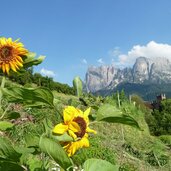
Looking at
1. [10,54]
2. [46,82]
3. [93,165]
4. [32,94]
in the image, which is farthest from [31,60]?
[46,82]

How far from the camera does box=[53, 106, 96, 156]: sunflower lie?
0.98 metres

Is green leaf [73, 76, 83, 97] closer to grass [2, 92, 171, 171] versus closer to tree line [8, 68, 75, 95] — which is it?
grass [2, 92, 171, 171]

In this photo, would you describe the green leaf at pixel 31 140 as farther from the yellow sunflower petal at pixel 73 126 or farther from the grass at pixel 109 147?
the grass at pixel 109 147

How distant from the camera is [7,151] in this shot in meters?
0.97

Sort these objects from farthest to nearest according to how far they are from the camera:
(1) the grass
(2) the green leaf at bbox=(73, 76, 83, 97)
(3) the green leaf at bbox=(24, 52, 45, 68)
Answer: (1) the grass, (3) the green leaf at bbox=(24, 52, 45, 68), (2) the green leaf at bbox=(73, 76, 83, 97)

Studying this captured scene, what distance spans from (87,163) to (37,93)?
20cm

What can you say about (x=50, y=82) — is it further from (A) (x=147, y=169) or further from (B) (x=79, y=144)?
(B) (x=79, y=144)

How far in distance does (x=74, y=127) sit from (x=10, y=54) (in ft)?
1.18

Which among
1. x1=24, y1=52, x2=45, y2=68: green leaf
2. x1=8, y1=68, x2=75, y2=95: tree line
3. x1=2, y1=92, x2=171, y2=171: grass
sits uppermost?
x1=8, y1=68, x2=75, y2=95: tree line

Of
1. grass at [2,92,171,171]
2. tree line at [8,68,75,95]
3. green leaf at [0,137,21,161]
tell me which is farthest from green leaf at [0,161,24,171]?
tree line at [8,68,75,95]

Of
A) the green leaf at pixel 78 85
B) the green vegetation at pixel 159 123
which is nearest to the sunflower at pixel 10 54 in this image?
the green leaf at pixel 78 85

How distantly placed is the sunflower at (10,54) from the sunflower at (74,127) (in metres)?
0.25

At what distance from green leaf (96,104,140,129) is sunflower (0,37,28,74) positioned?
0.31m

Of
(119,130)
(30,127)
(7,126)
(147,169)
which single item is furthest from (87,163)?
(119,130)
